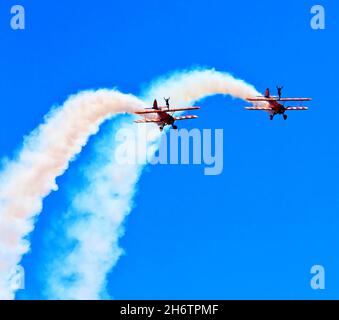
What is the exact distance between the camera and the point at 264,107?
6245 inches

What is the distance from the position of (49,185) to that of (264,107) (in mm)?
21703
